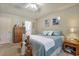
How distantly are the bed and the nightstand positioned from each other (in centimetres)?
9

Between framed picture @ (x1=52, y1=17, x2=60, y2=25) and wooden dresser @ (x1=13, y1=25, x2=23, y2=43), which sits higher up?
framed picture @ (x1=52, y1=17, x2=60, y2=25)

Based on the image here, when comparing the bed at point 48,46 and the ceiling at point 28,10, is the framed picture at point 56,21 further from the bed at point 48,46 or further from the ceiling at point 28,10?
the bed at point 48,46

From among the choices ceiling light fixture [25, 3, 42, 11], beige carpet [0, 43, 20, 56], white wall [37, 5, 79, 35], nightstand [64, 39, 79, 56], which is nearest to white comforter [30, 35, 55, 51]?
white wall [37, 5, 79, 35]

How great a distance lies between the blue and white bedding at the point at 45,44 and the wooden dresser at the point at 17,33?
20cm

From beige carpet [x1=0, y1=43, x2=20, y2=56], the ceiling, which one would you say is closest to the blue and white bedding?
beige carpet [x1=0, y1=43, x2=20, y2=56]

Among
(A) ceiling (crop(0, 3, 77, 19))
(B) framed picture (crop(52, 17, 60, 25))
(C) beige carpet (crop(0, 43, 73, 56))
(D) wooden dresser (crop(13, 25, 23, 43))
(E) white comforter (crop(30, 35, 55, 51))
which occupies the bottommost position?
(C) beige carpet (crop(0, 43, 73, 56))

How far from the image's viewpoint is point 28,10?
5.83 ft

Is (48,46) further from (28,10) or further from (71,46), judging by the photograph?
(28,10)

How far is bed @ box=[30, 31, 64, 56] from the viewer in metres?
1.76

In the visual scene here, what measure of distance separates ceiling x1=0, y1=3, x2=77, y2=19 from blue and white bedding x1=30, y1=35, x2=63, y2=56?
15.0 inches

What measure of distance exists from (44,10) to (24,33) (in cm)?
51

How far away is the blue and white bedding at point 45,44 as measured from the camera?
175 centimetres

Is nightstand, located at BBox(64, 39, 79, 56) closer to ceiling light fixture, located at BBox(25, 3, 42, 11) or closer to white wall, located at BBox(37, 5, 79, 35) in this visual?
white wall, located at BBox(37, 5, 79, 35)

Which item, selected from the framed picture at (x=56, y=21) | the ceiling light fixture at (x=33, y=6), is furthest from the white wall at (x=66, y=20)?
the ceiling light fixture at (x=33, y=6)
